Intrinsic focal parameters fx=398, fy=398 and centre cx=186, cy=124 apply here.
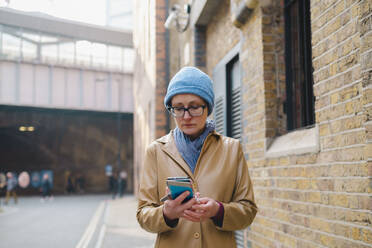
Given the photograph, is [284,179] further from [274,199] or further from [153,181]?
[153,181]

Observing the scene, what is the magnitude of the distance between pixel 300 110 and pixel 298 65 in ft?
1.66

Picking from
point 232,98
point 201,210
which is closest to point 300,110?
point 232,98

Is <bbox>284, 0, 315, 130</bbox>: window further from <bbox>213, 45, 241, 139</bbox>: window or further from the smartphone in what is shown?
the smartphone

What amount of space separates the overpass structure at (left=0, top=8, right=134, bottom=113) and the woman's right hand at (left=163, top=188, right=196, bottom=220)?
67.9ft

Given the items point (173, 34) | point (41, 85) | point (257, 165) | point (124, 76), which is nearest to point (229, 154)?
point (257, 165)

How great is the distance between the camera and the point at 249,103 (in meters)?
4.82

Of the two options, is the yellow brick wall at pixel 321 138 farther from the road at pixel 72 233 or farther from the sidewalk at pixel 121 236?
the road at pixel 72 233

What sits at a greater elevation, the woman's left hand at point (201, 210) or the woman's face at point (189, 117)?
the woman's face at point (189, 117)

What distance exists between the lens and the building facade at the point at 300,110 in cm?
256

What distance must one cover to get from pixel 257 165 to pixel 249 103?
0.78 m

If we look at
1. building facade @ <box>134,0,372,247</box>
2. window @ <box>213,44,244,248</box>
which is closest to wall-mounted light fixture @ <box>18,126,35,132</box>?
building facade @ <box>134,0,372,247</box>

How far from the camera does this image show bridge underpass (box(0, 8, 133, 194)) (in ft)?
74.6

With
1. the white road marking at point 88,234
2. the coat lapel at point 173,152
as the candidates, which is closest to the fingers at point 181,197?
the coat lapel at point 173,152

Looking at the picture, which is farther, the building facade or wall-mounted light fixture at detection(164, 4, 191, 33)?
wall-mounted light fixture at detection(164, 4, 191, 33)
